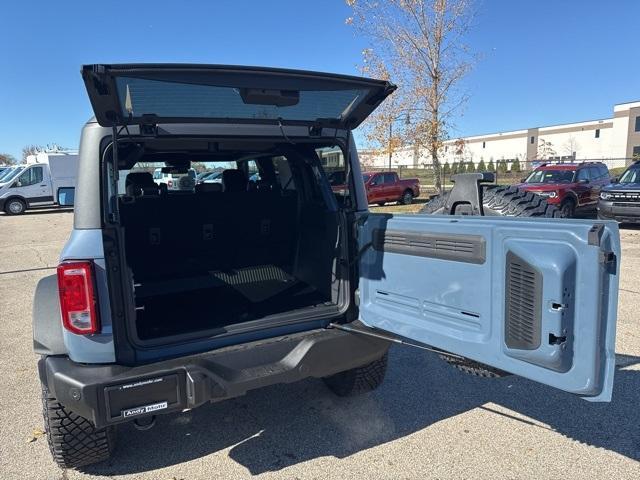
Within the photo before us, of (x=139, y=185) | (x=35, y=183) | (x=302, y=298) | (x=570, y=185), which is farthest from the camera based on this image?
(x=35, y=183)

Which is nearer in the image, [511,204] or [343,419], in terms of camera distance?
[511,204]

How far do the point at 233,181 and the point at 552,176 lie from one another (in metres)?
13.2

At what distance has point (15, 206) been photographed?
21.2m

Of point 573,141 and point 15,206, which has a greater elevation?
point 573,141

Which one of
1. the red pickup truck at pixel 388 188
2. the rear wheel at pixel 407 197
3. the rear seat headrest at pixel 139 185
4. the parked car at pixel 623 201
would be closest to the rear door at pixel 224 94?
the rear seat headrest at pixel 139 185

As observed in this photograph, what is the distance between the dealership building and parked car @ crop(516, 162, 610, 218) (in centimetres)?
2923

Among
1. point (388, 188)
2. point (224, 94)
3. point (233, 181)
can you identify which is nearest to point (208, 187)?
point (233, 181)

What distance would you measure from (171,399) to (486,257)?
67.9 inches

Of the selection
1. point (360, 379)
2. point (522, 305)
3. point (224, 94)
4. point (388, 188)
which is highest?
point (224, 94)

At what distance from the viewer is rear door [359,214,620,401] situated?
1.91 meters

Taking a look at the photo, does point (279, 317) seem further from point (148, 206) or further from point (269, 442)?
point (148, 206)

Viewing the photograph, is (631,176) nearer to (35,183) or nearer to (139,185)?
(139,185)

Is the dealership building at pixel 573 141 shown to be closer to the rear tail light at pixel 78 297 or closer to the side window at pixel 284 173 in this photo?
the side window at pixel 284 173

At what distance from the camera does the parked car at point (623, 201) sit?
1160 centimetres
